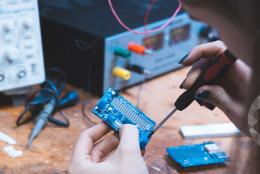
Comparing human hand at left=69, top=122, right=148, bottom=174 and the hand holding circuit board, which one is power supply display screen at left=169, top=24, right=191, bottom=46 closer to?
the hand holding circuit board

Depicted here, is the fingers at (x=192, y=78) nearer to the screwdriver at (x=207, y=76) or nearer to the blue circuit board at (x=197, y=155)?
the screwdriver at (x=207, y=76)

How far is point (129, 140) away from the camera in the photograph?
666 mm

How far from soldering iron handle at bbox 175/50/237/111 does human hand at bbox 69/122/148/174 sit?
11cm

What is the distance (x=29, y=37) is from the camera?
36.1 inches

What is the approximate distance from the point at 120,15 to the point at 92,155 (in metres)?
0.48

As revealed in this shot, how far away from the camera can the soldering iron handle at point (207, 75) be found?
749mm

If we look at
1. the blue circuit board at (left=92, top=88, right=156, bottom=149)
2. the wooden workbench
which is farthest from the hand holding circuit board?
the wooden workbench

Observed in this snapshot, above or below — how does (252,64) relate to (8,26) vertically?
above

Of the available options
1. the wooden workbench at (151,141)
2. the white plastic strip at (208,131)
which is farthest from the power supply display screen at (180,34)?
the white plastic strip at (208,131)

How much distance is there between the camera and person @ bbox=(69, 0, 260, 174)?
47 cm

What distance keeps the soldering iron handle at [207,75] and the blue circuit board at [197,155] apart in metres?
0.10

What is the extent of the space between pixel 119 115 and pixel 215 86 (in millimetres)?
186

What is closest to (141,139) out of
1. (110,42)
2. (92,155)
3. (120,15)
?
(92,155)

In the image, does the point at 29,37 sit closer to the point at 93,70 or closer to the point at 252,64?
the point at 93,70
